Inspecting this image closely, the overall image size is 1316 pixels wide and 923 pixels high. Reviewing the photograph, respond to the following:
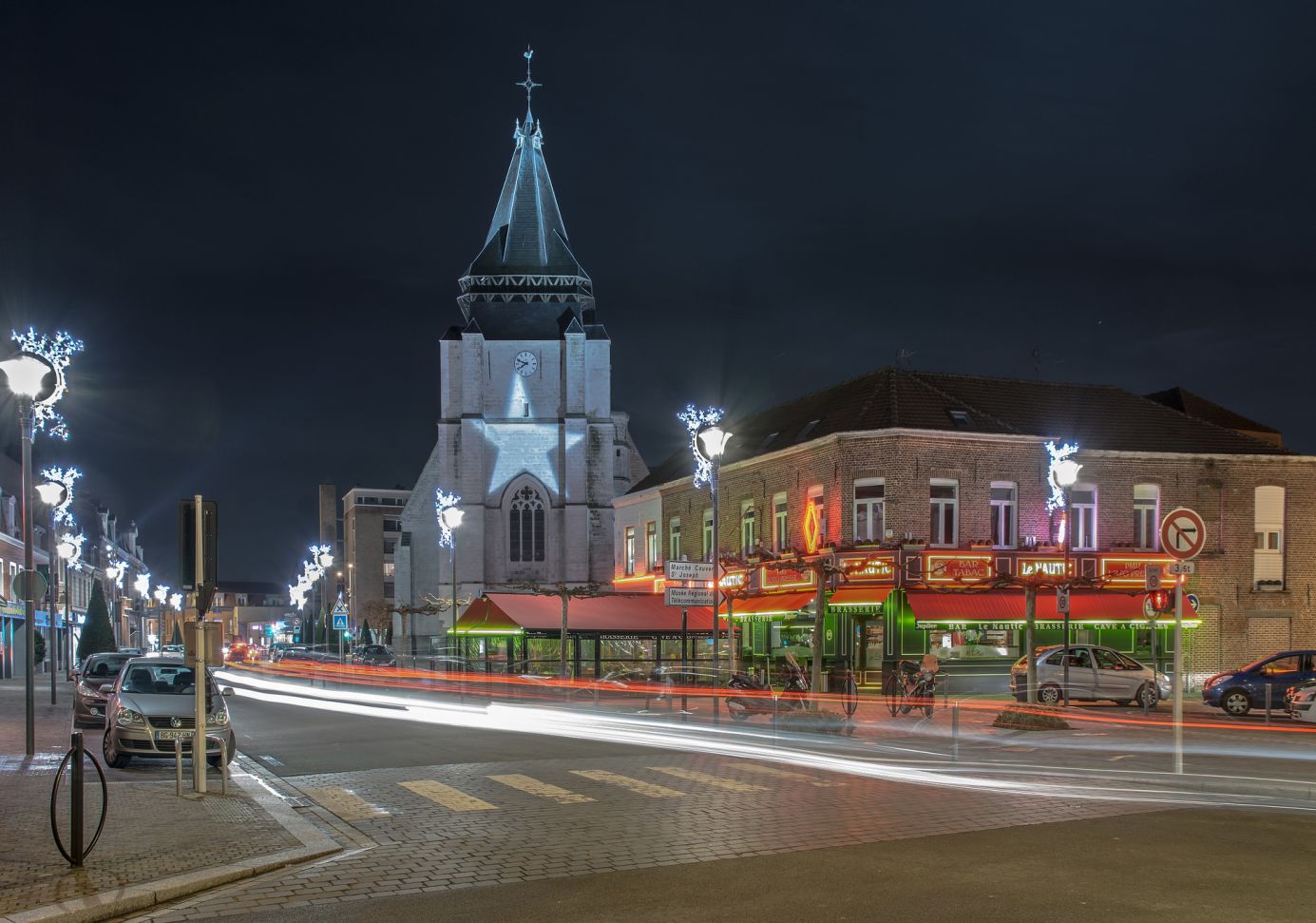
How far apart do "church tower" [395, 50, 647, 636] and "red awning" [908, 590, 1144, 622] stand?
3819cm

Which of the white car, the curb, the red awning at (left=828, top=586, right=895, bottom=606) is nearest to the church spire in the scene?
the red awning at (left=828, top=586, right=895, bottom=606)

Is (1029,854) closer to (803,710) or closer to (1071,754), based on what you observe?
(1071,754)

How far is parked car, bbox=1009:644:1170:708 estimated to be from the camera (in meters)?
29.3

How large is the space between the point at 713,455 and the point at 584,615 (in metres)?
15.3

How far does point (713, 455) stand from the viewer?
2616 centimetres

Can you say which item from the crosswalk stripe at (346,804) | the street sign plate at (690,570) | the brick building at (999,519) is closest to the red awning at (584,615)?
the brick building at (999,519)

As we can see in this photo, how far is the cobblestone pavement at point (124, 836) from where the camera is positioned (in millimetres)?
9250

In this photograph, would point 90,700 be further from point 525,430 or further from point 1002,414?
point 525,430

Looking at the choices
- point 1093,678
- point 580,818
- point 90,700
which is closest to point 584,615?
point 1093,678

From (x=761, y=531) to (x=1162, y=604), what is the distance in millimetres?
20448

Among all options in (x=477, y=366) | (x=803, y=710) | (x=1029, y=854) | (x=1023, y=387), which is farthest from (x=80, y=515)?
(x=1029, y=854)

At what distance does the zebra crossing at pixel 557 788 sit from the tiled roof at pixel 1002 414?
63.8 feet

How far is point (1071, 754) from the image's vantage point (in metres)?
18.5

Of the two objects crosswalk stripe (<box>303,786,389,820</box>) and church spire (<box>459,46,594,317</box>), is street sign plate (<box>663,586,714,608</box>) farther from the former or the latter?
church spire (<box>459,46,594,317</box>)
